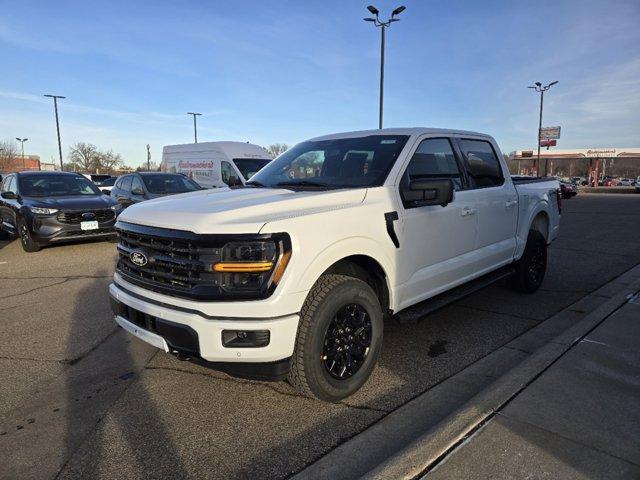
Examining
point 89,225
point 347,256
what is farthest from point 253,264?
point 89,225

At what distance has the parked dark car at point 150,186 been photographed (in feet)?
36.3

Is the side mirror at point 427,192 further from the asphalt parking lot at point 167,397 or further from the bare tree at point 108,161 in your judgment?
the bare tree at point 108,161

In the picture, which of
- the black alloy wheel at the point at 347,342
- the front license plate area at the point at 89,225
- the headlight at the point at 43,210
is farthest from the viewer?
the front license plate area at the point at 89,225

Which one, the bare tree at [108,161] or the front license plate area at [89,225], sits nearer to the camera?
the front license plate area at [89,225]

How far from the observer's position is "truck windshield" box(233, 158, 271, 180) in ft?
53.0

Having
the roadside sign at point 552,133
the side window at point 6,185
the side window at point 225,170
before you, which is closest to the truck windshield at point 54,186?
the side window at point 6,185

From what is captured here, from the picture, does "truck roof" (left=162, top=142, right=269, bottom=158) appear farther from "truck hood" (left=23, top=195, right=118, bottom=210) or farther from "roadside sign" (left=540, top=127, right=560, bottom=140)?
"roadside sign" (left=540, top=127, right=560, bottom=140)

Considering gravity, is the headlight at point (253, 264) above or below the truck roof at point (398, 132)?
below

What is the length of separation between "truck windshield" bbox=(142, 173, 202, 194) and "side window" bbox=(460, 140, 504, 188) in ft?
26.1

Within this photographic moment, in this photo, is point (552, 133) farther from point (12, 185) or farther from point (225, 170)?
point (12, 185)

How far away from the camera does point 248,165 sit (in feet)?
54.0

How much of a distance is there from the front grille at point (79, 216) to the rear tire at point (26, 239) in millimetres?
679

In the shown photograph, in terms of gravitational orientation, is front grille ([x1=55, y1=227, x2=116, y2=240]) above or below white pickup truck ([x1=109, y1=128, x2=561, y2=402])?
below

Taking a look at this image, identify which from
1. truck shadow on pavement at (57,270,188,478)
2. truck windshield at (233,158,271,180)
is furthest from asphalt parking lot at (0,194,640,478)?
truck windshield at (233,158,271,180)
